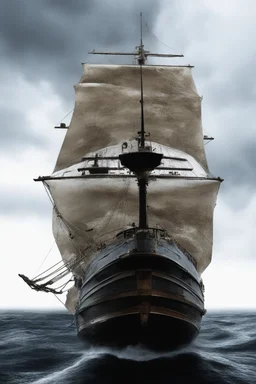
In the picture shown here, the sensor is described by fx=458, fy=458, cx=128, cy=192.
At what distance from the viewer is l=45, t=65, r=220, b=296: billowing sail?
2331 centimetres

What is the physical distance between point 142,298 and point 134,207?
453 inches

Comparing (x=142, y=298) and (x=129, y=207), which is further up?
(x=129, y=207)

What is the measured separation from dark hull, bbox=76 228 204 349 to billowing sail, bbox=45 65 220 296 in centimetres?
624

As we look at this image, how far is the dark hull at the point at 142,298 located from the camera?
1217 centimetres

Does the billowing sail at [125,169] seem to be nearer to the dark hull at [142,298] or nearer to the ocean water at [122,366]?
the ocean water at [122,366]

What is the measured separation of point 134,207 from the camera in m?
23.4

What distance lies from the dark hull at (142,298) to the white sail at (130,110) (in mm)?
13983

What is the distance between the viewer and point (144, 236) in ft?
42.8

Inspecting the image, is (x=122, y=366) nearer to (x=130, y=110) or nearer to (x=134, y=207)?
(x=134, y=207)

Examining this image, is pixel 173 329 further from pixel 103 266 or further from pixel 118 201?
pixel 118 201

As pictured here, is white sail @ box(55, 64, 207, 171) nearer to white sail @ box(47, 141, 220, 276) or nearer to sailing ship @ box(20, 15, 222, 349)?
sailing ship @ box(20, 15, 222, 349)

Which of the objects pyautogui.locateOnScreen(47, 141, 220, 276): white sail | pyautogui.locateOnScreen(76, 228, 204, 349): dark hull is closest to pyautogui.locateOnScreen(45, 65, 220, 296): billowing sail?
pyautogui.locateOnScreen(47, 141, 220, 276): white sail

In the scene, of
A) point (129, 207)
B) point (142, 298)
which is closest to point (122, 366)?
point (142, 298)

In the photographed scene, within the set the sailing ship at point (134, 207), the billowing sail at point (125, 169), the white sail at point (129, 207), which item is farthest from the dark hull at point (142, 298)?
the white sail at point (129, 207)
